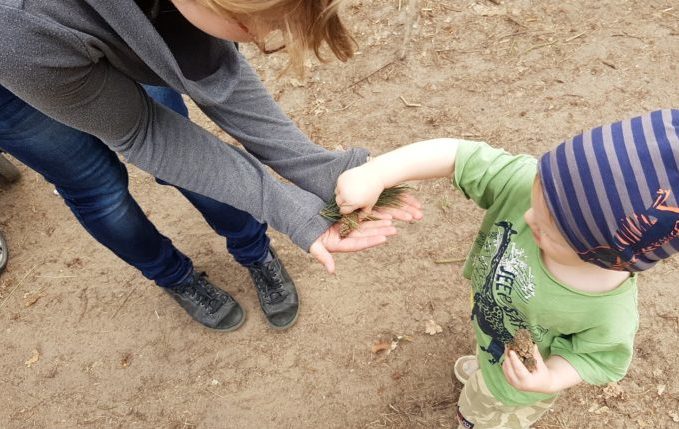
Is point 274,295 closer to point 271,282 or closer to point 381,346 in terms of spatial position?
point 271,282

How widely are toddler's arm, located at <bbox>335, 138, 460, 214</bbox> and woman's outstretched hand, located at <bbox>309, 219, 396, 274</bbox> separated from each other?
0.51 ft

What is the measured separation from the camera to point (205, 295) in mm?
2645

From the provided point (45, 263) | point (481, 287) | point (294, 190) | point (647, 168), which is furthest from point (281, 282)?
point (647, 168)

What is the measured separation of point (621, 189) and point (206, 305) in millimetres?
2077

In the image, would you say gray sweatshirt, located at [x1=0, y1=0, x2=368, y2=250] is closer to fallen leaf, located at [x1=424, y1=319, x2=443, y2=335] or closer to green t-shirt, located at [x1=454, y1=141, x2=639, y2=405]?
green t-shirt, located at [x1=454, y1=141, x2=639, y2=405]

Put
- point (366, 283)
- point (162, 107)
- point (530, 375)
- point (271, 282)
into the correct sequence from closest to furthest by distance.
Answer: point (530, 375)
point (162, 107)
point (271, 282)
point (366, 283)

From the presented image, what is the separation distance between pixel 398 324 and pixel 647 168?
1.74 m

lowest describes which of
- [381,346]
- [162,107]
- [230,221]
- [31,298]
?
[381,346]

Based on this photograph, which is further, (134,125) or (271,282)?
(271,282)

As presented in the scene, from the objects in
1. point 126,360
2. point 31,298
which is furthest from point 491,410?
point 31,298

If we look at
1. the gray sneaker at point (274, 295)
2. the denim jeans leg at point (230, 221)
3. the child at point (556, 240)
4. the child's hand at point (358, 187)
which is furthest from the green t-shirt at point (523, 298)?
the gray sneaker at point (274, 295)

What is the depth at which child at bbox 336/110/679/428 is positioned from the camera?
3.38 feet

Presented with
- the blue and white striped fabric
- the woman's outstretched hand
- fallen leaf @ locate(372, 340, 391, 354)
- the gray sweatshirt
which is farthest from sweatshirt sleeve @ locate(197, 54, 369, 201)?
fallen leaf @ locate(372, 340, 391, 354)

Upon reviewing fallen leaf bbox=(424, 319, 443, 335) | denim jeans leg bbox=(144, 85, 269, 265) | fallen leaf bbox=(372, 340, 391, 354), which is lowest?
fallen leaf bbox=(372, 340, 391, 354)
